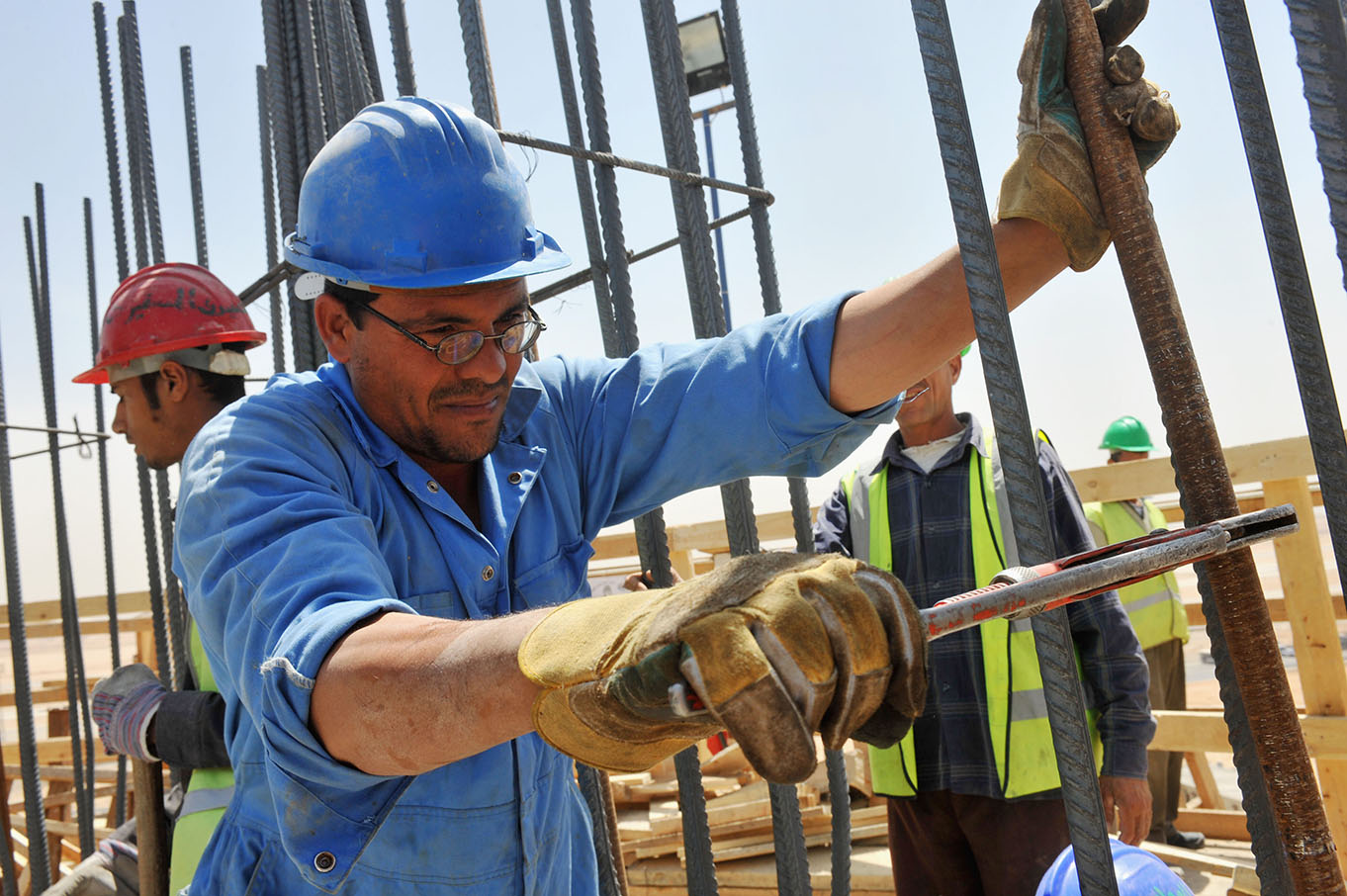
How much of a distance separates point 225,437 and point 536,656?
89 cm

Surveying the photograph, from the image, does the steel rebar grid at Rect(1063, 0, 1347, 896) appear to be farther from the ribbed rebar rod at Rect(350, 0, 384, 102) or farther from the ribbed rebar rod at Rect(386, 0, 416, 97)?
the ribbed rebar rod at Rect(350, 0, 384, 102)

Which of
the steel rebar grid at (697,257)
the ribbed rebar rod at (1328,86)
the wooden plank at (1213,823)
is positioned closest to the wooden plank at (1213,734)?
the wooden plank at (1213,823)

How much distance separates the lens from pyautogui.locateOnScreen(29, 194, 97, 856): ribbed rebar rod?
554cm

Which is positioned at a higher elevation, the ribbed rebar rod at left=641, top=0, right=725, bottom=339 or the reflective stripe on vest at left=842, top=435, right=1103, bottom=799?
the ribbed rebar rod at left=641, top=0, right=725, bottom=339

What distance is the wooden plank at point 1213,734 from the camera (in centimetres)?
443

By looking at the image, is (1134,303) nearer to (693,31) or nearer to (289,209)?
(289,209)

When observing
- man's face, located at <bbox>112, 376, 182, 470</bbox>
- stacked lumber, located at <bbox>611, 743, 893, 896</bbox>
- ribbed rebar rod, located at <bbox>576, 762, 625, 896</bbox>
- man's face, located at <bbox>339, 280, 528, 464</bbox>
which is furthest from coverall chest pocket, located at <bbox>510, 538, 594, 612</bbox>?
stacked lumber, located at <bbox>611, 743, 893, 896</bbox>

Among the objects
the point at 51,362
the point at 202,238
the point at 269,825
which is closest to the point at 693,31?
the point at 202,238

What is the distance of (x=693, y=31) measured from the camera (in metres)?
4.22

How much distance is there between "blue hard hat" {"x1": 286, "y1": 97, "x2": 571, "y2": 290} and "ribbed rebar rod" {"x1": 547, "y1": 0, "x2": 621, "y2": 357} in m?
1.07

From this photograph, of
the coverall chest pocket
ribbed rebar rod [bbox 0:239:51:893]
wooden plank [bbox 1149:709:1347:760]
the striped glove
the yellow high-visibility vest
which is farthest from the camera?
ribbed rebar rod [bbox 0:239:51:893]

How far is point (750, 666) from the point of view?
0.95 m

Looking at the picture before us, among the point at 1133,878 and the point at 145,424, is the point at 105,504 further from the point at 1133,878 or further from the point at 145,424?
the point at 1133,878

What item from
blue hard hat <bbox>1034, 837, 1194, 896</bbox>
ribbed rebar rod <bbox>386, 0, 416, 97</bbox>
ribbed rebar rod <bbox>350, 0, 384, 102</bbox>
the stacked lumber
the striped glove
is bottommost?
the stacked lumber
